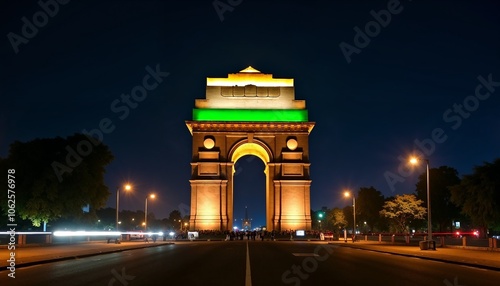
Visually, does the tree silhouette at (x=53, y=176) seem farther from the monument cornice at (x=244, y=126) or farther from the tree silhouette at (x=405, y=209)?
the tree silhouette at (x=405, y=209)

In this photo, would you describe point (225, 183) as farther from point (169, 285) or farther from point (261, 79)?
point (169, 285)

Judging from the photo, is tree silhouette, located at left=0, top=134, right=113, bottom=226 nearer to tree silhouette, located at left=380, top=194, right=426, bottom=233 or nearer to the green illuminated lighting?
the green illuminated lighting

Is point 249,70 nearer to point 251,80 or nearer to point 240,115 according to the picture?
point 251,80

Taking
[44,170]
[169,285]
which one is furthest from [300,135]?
[169,285]

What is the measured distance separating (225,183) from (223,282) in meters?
62.9

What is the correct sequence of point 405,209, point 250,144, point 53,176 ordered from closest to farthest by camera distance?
point 53,176 < point 250,144 < point 405,209

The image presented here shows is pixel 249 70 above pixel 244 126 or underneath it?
above

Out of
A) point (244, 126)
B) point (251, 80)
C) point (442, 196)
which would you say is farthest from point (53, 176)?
point (442, 196)

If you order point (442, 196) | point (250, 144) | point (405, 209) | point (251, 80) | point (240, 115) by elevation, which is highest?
point (251, 80)

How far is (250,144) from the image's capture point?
→ 274 feet

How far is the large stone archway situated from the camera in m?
80.1

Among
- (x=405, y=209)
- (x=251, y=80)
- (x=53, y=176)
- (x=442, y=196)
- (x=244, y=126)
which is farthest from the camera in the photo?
(x=442, y=196)

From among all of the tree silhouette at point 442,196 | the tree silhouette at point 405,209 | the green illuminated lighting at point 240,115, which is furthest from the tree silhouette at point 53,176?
the tree silhouette at point 442,196

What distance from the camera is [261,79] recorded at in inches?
3337
